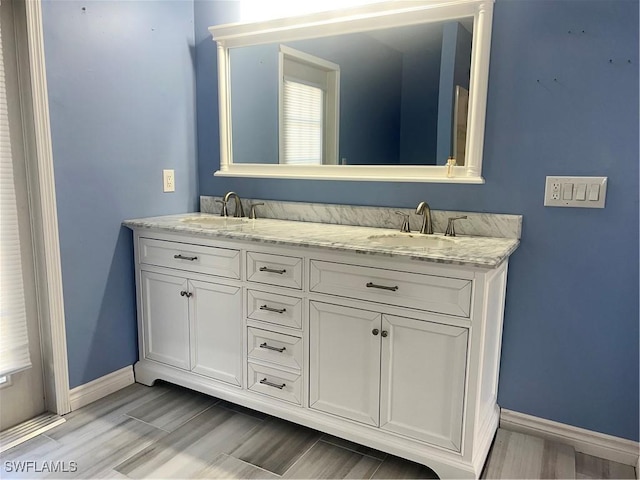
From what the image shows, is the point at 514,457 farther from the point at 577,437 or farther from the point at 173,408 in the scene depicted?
the point at 173,408

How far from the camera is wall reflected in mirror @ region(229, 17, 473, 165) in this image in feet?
6.63

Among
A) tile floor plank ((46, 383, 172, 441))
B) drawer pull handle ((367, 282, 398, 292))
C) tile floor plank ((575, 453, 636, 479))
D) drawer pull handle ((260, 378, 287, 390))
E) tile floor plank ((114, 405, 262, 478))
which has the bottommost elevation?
tile floor plank ((114, 405, 262, 478))

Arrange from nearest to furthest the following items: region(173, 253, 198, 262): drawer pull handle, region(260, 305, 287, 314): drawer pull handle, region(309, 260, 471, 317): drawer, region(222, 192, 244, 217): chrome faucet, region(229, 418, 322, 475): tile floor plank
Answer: region(309, 260, 471, 317): drawer, region(229, 418, 322, 475): tile floor plank, region(260, 305, 287, 314): drawer pull handle, region(173, 253, 198, 262): drawer pull handle, region(222, 192, 244, 217): chrome faucet

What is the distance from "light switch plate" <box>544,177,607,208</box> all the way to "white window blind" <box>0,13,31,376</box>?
2167mm

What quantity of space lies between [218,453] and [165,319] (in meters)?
0.73

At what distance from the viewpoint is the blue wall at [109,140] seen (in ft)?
6.77

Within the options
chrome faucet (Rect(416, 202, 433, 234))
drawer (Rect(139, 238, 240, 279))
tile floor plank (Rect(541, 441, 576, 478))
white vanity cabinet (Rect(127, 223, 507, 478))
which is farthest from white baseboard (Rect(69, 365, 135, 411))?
tile floor plank (Rect(541, 441, 576, 478))

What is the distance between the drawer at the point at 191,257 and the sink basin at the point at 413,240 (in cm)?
62

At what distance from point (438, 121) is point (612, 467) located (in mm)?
1539

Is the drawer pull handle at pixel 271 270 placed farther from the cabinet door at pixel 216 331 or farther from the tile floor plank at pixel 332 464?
the tile floor plank at pixel 332 464

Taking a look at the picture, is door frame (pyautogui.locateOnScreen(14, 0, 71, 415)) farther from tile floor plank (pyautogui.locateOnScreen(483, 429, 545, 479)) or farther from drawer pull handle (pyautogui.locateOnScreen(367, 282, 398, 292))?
tile floor plank (pyautogui.locateOnScreen(483, 429, 545, 479))

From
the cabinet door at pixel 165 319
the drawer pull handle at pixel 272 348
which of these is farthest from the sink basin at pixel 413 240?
the cabinet door at pixel 165 319

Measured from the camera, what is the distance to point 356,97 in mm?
2225

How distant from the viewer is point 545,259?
191 cm
